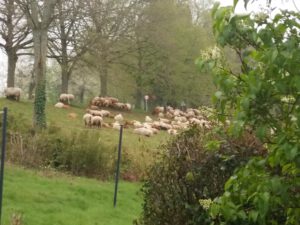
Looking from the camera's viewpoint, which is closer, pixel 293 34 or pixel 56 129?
pixel 293 34

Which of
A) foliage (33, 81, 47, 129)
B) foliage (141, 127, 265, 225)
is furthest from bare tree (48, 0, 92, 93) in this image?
foliage (141, 127, 265, 225)

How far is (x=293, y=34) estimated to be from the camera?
8.91 ft

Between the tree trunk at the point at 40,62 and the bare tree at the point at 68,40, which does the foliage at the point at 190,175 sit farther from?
the bare tree at the point at 68,40

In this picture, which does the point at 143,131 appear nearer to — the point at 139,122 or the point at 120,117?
the point at 139,122

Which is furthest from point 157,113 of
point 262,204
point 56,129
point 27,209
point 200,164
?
point 262,204

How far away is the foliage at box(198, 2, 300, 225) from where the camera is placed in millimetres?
2621

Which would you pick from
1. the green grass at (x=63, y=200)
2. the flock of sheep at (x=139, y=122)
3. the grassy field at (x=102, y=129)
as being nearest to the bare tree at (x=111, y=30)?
the flock of sheep at (x=139, y=122)

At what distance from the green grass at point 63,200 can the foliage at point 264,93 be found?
17.7 feet

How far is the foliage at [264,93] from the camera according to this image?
262cm

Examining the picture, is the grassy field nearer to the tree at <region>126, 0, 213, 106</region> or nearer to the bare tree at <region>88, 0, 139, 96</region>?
the bare tree at <region>88, 0, 139, 96</region>

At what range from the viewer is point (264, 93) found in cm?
268

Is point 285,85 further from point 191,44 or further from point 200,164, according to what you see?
point 191,44

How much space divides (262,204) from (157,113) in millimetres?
40024

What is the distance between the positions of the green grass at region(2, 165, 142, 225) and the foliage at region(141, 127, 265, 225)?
7.26ft
